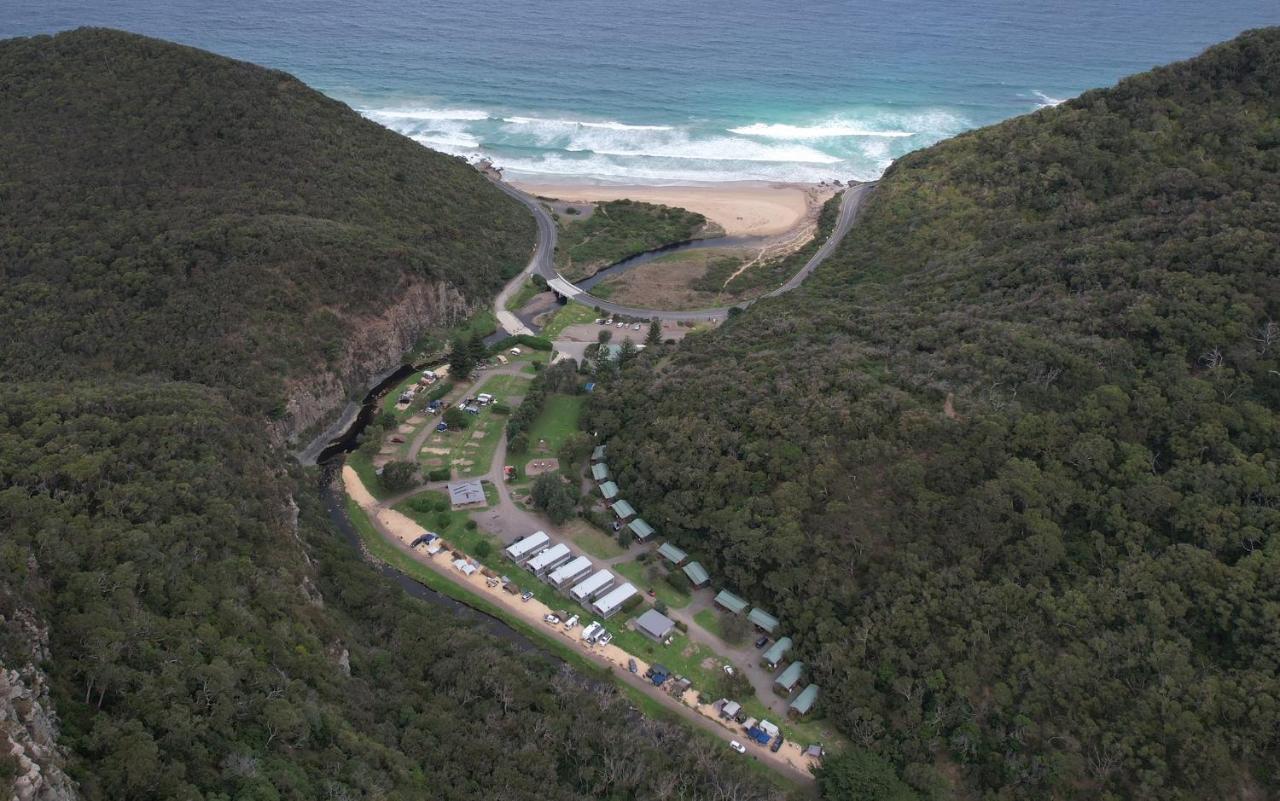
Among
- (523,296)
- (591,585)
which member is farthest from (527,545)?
(523,296)

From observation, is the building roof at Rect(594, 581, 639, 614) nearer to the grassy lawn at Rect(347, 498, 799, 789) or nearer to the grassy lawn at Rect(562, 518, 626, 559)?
the grassy lawn at Rect(347, 498, 799, 789)

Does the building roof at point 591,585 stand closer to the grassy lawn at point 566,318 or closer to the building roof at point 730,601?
the building roof at point 730,601

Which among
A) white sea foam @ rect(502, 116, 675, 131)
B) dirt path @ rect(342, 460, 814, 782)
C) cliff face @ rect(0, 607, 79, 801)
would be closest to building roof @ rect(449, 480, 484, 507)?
dirt path @ rect(342, 460, 814, 782)

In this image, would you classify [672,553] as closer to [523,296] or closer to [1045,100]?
[523,296]

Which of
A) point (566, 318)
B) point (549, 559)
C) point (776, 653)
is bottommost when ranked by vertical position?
point (776, 653)

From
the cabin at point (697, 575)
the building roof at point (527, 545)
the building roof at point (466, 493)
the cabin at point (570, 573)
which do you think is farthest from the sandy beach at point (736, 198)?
the cabin at point (570, 573)

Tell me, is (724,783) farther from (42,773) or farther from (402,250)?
(402,250)

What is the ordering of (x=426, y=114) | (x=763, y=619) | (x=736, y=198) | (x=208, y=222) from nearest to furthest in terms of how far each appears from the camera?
(x=763, y=619) → (x=208, y=222) → (x=736, y=198) → (x=426, y=114)
